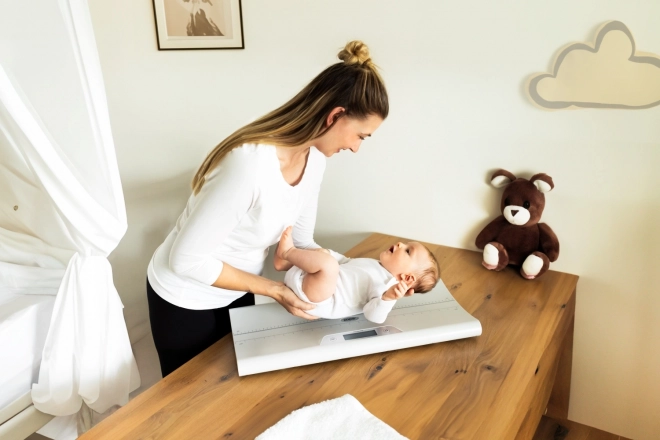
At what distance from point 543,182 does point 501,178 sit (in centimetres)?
13

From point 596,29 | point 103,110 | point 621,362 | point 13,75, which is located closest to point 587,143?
point 596,29

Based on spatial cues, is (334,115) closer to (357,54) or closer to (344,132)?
(344,132)

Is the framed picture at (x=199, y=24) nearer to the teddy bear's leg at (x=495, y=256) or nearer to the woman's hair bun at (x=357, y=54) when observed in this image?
the woman's hair bun at (x=357, y=54)

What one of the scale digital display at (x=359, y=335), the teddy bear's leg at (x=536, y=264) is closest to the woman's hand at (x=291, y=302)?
the scale digital display at (x=359, y=335)

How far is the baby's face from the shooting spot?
56.0 inches

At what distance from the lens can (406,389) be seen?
3.89ft

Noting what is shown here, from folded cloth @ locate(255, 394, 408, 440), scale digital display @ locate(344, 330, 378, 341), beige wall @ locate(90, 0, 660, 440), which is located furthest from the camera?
beige wall @ locate(90, 0, 660, 440)

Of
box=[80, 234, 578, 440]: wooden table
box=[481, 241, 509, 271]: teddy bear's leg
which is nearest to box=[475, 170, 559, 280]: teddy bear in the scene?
box=[481, 241, 509, 271]: teddy bear's leg

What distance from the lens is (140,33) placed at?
2.09 metres

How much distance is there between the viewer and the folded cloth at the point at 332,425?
1.00 m

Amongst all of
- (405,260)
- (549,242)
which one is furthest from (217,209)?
(549,242)

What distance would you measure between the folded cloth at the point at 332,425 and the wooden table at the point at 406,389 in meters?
0.06

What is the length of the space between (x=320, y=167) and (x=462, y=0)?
0.67 metres

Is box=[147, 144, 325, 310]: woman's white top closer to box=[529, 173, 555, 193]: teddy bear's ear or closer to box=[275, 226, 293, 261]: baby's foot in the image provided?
box=[275, 226, 293, 261]: baby's foot
